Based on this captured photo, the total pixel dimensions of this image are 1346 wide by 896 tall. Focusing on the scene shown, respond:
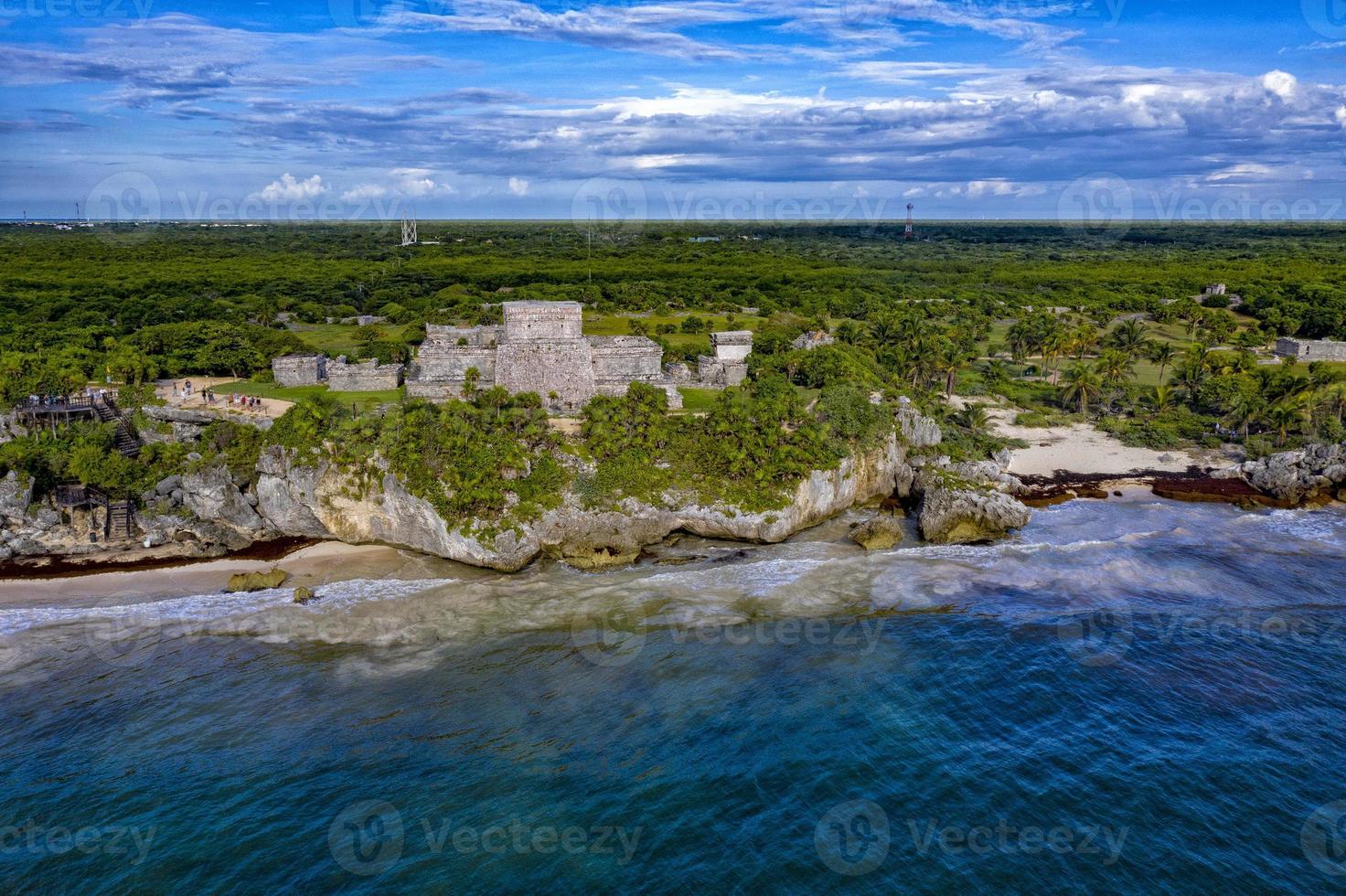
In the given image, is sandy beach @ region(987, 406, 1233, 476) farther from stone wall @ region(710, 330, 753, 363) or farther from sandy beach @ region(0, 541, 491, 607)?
sandy beach @ region(0, 541, 491, 607)

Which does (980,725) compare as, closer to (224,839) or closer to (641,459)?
(641,459)

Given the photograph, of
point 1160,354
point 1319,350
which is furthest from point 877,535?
point 1319,350

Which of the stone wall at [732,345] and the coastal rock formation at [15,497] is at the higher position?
the stone wall at [732,345]

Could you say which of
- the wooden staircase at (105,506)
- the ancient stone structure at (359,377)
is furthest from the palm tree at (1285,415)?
the wooden staircase at (105,506)

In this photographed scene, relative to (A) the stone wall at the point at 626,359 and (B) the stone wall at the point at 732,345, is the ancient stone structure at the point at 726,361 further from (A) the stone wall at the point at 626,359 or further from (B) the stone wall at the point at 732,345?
Result: (A) the stone wall at the point at 626,359

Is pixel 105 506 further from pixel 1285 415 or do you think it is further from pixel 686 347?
pixel 1285 415

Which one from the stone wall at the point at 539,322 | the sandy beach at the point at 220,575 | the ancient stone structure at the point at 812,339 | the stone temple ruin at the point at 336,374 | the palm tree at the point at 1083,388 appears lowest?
the sandy beach at the point at 220,575
